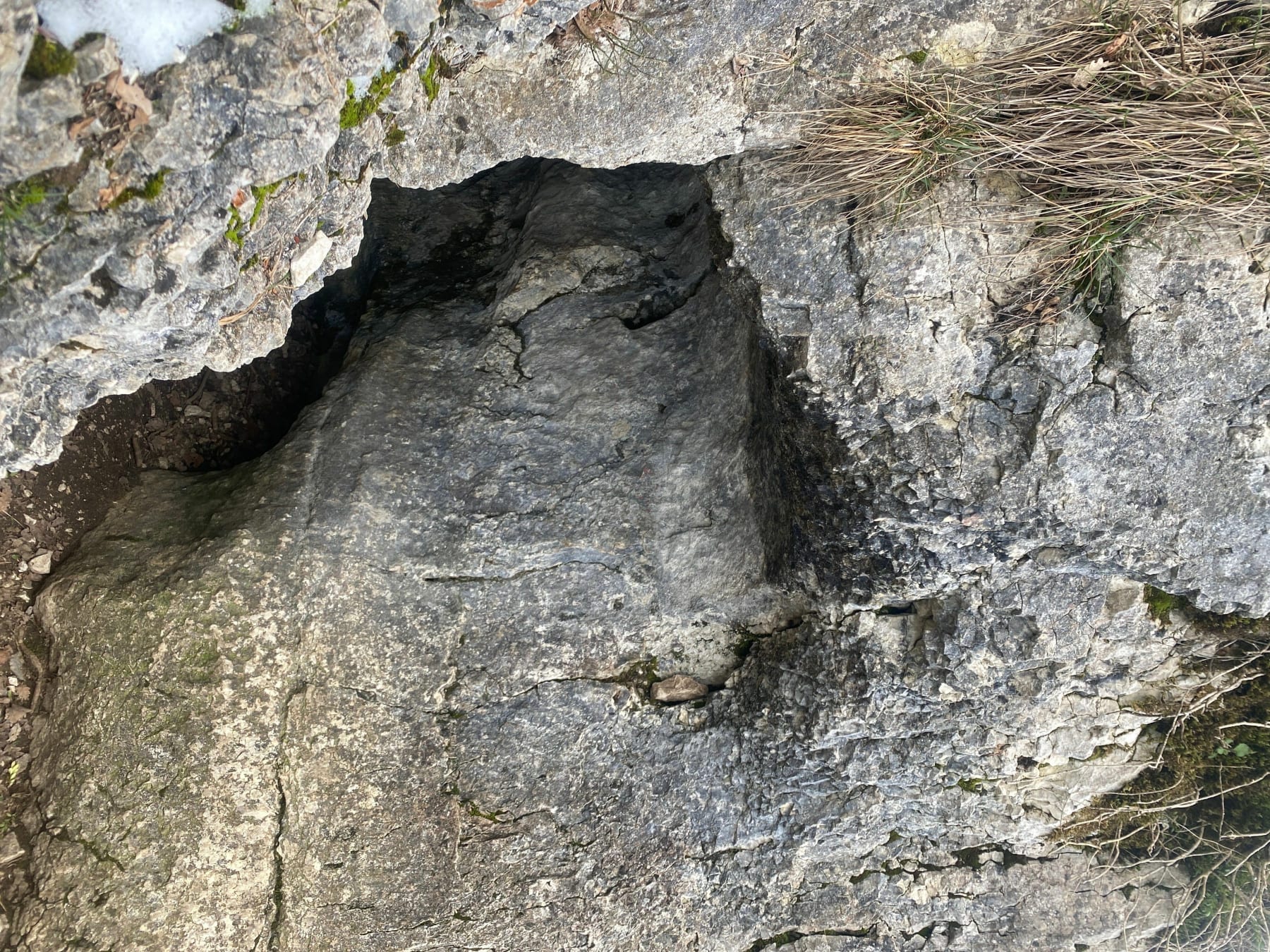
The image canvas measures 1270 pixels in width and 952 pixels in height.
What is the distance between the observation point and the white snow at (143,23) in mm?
1254

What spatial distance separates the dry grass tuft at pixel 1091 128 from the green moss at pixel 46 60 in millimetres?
1698

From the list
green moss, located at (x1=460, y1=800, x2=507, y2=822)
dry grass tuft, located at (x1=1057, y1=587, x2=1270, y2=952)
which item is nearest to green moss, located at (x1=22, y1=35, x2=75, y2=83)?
green moss, located at (x1=460, y1=800, x2=507, y2=822)

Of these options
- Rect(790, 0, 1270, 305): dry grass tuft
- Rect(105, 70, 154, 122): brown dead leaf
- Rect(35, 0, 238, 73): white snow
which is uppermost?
Rect(35, 0, 238, 73): white snow

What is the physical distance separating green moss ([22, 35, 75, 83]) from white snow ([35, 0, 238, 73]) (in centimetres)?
1

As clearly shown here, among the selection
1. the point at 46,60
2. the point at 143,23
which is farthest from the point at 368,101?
the point at 46,60

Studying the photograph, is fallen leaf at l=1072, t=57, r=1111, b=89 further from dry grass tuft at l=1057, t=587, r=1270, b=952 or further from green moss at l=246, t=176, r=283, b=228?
green moss at l=246, t=176, r=283, b=228

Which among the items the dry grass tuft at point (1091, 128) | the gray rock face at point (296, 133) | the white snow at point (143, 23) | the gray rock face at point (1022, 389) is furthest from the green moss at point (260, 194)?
the dry grass tuft at point (1091, 128)

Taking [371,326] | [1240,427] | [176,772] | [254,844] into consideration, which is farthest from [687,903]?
[371,326]

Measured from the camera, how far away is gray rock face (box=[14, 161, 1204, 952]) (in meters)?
2.43

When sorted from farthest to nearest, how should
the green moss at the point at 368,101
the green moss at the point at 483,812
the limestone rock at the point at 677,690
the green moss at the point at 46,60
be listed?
the limestone rock at the point at 677,690 → the green moss at the point at 483,812 → the green moss at the point at 368,101 → the green moss at the point at 46,60

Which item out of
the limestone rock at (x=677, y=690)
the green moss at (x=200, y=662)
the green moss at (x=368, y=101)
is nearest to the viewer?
the green moss at (x=368, y=101)

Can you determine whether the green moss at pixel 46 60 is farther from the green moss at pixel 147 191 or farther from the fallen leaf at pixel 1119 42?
the fallen leaf at pixel 1119 42

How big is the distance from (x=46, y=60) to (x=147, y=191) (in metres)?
0.23

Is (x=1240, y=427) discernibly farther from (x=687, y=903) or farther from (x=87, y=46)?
(x=87, y=46)
